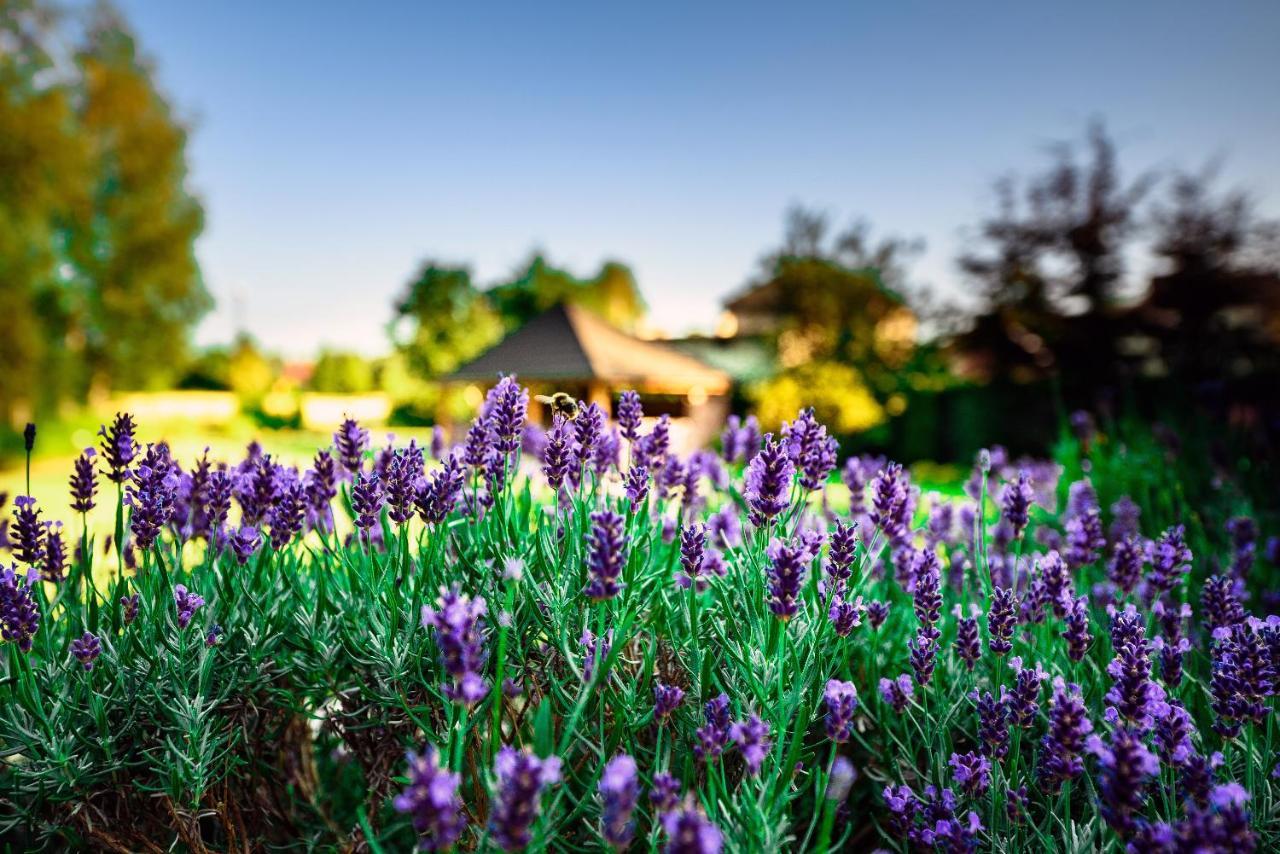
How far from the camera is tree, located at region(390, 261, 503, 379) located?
118ft

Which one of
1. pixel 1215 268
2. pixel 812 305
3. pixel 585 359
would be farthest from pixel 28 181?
pixel 1215 268

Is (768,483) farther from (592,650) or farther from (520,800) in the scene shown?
(520,800)

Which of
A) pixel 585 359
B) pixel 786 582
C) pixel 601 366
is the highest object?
pixel 585 359

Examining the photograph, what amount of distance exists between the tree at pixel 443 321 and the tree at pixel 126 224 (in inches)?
396

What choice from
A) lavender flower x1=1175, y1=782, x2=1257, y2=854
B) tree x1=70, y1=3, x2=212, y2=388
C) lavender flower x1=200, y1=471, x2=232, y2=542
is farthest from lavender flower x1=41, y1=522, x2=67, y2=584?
tree x1=70, y1=3, x2=212, y2=388

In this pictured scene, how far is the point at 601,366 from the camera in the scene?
2228 centimetres

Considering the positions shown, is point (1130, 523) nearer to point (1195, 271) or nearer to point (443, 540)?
point (443, 540)

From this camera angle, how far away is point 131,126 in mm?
27531

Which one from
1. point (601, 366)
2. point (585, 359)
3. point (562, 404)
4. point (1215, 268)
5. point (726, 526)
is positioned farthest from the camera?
point (585, 359)

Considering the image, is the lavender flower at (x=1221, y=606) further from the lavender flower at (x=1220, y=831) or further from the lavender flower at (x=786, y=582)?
the lavender flower at (x=786, y=582)

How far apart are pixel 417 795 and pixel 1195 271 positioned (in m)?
18.5

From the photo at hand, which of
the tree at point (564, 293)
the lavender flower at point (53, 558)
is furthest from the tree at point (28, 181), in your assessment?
the lavender flower at point (53, 558)

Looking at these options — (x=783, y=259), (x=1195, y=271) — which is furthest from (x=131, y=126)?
(x=1195, y=271)

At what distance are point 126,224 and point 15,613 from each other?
32004 millimetres
